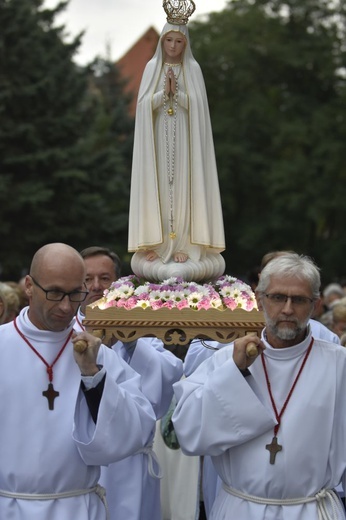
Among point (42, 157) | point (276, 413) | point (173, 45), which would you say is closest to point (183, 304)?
point (276, 413)

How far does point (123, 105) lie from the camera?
31.2 meters

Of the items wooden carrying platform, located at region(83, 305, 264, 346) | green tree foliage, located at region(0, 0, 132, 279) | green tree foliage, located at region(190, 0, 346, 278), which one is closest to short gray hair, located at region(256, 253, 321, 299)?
wooden carrying platform, located at region(83, 305, 264, 346)

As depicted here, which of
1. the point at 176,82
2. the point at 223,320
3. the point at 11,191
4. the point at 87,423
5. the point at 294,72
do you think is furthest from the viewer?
the point at 294,72

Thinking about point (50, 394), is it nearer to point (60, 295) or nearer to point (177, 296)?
point (60, 295)

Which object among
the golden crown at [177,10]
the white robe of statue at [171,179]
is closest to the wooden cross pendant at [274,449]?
the white robe of statue at [171,179]

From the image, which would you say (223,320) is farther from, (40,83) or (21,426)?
(40,83)

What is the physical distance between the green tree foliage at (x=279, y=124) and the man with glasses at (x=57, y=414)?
2276 cm

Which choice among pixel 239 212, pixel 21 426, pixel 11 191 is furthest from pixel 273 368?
pixel 239 212

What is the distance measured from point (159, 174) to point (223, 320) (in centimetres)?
114

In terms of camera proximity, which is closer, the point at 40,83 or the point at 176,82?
the point at 176,82

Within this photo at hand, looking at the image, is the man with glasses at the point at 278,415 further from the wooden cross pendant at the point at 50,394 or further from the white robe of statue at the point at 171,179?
the white robe of statue at the point at 171,179

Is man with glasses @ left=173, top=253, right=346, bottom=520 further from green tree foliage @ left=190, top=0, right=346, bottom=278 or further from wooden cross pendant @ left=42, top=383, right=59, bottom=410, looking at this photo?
green tree foliage @ left=190, top=0, right=346, bottom=278

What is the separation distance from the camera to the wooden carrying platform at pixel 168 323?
5.44m

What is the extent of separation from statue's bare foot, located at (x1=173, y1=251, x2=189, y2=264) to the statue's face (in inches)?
46.8
